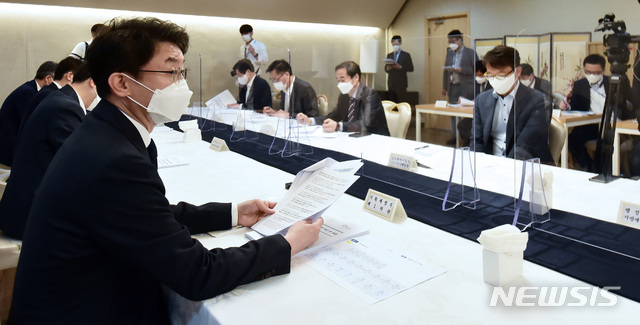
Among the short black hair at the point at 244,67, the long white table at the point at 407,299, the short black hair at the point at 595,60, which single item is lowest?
the long white table at the point at 407,299

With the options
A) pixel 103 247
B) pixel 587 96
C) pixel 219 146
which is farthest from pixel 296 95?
pixel 103 247

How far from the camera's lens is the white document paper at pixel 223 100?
363 centimetres

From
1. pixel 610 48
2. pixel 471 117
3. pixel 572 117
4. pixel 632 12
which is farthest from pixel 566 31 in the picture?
pixel 632 12

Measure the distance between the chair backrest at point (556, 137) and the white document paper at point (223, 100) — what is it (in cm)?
263

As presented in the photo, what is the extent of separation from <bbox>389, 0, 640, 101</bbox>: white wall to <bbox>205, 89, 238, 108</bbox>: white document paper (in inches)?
96.0

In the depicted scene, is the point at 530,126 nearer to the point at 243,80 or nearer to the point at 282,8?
the point at 243,80

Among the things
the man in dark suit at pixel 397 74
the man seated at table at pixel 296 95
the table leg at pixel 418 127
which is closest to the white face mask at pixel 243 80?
the man seated at table at pixel 296 95

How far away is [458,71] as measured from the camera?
1.70m

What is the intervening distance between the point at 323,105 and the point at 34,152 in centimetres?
140

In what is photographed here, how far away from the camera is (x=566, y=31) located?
1310mm

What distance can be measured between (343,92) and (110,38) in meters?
1.48

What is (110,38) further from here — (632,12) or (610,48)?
(632,12)

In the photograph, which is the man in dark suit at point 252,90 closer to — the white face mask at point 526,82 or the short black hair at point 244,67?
the short black hair at point 244,67

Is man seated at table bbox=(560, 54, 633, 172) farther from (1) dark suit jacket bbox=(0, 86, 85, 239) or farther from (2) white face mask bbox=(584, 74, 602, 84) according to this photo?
(1) dark suit jacket bbox=(0, 86, 85, 239)
